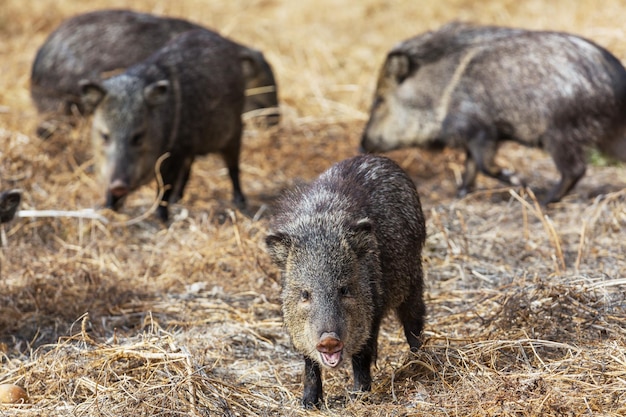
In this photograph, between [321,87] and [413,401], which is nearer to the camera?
[413,401]

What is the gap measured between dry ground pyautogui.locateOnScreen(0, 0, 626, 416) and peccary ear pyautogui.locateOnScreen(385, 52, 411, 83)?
0.83 m

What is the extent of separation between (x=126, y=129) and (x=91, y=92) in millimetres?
323

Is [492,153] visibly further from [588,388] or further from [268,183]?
[588,388]

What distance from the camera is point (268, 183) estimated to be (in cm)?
762

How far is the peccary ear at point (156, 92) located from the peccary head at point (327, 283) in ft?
9.42

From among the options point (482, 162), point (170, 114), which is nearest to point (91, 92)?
point (170, 114)

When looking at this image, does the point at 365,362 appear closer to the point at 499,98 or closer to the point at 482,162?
the point at 482,162

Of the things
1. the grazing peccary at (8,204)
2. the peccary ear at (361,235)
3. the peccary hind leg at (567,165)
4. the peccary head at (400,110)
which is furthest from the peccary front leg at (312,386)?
the peccary head at (400,110)

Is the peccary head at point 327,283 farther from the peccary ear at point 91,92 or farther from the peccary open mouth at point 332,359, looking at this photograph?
the peccary ear at point 91,92

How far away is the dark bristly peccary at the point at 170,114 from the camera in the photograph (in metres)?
6.22

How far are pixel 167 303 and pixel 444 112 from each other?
9.62 ft

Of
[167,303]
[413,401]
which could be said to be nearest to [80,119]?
[167,303]

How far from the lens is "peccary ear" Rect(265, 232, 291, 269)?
11.7 feet

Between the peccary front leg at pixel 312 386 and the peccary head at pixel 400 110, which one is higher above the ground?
the peccary front leg at pixel 312 386
